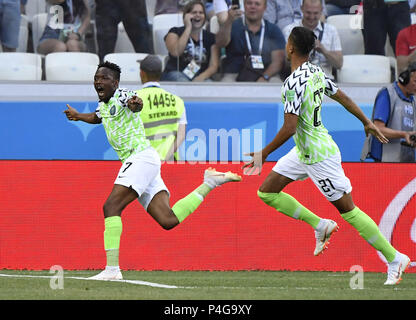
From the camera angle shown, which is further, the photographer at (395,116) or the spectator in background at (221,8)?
the spectator in background at (221,8)

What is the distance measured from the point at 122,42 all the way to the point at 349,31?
3.08 m

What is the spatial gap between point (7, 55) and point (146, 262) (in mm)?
3964

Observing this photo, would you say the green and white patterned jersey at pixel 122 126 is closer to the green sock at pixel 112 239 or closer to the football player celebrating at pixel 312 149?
the green sock at pixel 112 239

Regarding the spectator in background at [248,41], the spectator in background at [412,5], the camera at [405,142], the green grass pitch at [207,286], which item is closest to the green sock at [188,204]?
the green grass pitch at [207,286]

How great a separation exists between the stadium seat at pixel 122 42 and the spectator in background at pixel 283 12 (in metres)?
1.86

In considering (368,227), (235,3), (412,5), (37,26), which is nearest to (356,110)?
(368,227)

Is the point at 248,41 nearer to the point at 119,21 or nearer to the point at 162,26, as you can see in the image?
the point at 162,26

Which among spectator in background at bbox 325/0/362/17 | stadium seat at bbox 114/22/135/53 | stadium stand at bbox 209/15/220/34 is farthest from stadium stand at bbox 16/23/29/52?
spectator in background at bbox 325/0/362/17

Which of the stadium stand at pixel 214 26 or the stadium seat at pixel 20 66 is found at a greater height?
the stadium stand at pixel 214 26

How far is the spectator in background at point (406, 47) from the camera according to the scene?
42.3ft

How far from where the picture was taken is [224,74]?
1280cm

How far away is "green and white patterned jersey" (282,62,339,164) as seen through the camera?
8.05 meters
